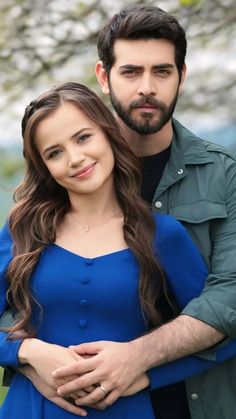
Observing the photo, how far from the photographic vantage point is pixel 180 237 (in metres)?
3.25

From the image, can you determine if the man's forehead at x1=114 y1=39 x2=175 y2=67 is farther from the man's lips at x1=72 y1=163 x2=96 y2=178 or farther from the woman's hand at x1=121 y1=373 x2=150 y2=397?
the woman's hand at x1=121 y1=373 x2=150 y2=397

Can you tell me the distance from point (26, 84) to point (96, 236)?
352 centimetres

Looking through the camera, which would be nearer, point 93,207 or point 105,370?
point 105,370

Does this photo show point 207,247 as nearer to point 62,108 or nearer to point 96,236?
point 96,236

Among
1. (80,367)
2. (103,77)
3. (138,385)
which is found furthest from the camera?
(103,77)

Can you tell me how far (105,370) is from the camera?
2998 millimetres

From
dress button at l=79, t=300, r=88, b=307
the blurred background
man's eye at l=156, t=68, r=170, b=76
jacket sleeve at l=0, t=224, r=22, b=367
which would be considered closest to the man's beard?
man's eye at l=156, t=68, r=170, b=76

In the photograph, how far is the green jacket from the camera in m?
3.18

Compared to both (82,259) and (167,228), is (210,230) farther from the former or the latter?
(82,259)

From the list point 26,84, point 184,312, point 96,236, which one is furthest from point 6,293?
point 26,84

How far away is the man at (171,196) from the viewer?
10.1 feet

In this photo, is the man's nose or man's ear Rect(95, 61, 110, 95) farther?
man's ear Rect(95, 61, 110, 95)

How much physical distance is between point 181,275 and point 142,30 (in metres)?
0.99

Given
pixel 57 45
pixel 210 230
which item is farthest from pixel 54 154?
pixel 57 45
